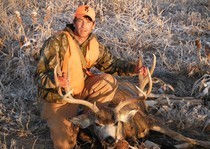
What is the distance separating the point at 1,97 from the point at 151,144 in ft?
6.79

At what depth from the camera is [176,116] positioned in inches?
215

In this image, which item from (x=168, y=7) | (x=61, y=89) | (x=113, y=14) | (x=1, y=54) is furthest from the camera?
(x=168, y=7)

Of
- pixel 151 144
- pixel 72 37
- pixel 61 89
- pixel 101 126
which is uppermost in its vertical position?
pixel 72 37

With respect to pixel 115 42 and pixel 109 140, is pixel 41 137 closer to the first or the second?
pixel 109 140

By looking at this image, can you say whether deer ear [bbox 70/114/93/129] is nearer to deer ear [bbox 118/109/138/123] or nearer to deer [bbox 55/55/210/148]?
deer [bbox 55/55/210/148]

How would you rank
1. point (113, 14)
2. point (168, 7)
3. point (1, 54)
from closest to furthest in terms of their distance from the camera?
point (1, 54)
point (113, 14)
point (168, 7)

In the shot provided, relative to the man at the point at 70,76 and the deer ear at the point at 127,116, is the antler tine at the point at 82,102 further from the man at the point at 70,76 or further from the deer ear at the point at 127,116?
the deer ear at the point at 127,116

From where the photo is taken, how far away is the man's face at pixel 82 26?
15.8 feet

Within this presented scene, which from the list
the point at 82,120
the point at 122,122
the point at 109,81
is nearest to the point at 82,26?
the point at 109,81

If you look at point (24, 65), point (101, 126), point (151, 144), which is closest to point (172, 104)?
point (151, 144)

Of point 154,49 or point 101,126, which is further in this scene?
point 154,49

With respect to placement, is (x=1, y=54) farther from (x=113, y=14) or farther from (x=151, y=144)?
(x=151, y=144)

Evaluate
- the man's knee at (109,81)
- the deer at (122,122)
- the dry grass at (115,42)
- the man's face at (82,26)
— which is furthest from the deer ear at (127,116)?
the man's face at (82,26)

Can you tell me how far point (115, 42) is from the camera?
714cm
